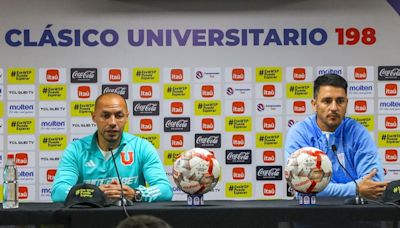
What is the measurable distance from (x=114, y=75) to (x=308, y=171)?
3.37 metres

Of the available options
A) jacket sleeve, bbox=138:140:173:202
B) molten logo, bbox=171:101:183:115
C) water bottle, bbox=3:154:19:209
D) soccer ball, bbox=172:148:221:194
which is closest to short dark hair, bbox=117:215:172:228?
soccer ball, bbox=172:148:221:194

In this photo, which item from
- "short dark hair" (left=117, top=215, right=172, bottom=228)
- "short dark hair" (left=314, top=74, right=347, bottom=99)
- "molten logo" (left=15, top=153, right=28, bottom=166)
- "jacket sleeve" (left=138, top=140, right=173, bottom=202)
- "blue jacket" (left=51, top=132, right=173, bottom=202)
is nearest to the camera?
"short dark hair" (left=117, top=215, right=172, bottom=228)

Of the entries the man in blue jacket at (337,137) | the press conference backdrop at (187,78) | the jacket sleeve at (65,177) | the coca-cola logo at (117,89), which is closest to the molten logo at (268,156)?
the press conference backdrop at (187,78)

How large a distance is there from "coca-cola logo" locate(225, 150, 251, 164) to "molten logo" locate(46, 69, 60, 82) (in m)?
1.53

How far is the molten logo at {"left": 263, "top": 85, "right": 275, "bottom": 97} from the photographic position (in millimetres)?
6449

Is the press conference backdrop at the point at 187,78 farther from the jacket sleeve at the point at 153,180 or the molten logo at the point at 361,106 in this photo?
the jacket sleeve at the point at 153,180

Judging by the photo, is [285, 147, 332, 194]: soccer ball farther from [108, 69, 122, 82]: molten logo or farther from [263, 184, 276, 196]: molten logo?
[108, 69, 122, 82]: molten logo

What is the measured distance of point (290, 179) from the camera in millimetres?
3357

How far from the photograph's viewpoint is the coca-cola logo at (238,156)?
21.2ft

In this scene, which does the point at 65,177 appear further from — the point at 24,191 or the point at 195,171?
the point at 24,191

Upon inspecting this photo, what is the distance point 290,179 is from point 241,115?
10.2ft

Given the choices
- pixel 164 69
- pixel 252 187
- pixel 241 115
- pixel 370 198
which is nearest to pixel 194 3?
pixel 164 69

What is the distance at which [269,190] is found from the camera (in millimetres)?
6453

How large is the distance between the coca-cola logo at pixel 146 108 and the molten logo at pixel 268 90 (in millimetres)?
889
